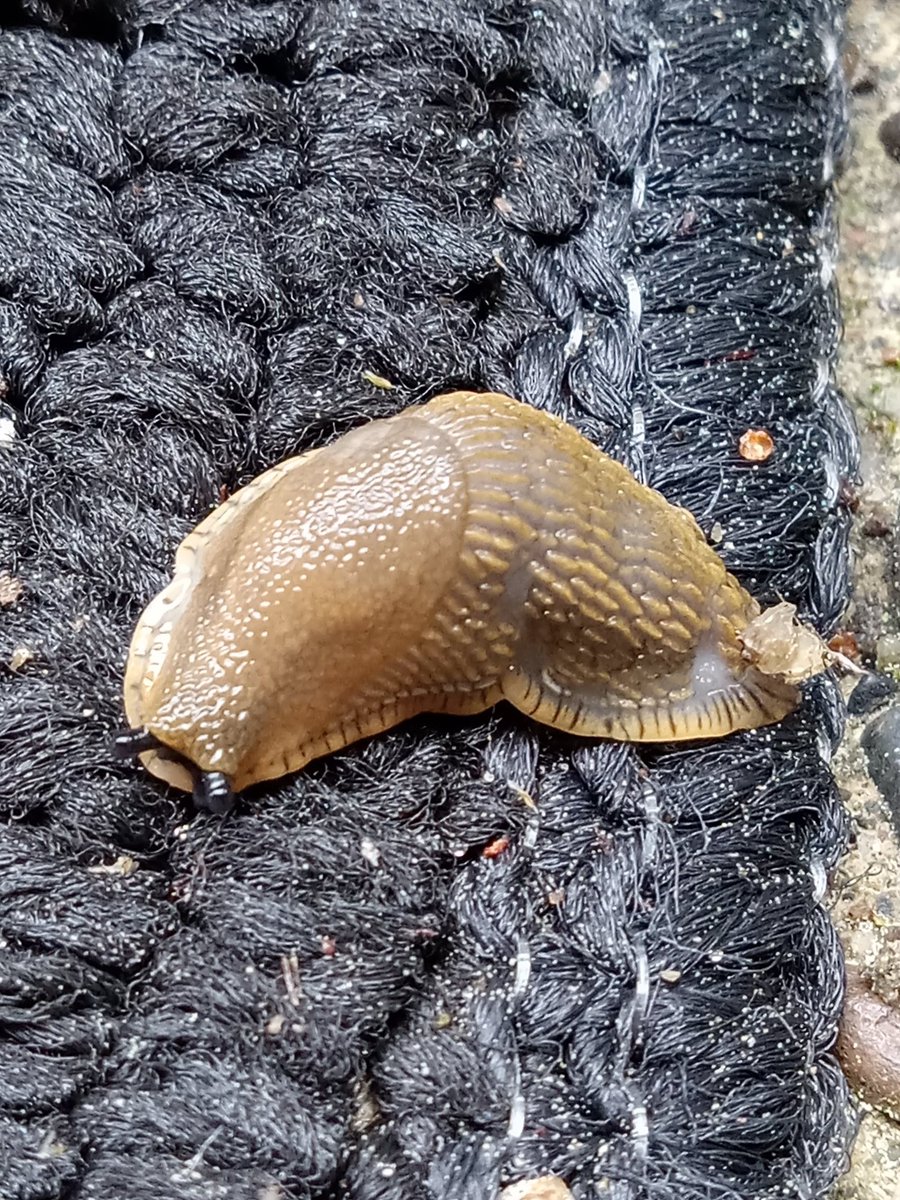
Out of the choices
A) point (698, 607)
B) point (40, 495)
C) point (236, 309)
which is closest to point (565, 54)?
point (236, 309)

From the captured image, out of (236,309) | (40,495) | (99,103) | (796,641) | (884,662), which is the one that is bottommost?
(884,662)

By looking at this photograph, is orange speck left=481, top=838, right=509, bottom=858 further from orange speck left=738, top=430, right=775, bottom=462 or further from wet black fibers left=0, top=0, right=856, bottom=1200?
orange speck left=738, top=430, right=775, bottom=462

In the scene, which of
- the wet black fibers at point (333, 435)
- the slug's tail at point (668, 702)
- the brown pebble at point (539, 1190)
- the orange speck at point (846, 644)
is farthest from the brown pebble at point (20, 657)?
the orange speck at point (846, 644)

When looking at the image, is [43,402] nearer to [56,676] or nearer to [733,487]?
[56,676]

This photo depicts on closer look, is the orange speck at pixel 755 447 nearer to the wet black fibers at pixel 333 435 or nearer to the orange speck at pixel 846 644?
the wet black fibers at pixel 333 435

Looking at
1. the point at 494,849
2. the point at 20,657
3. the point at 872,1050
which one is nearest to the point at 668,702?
the point at 494,849

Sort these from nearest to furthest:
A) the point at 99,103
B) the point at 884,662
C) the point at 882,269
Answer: the point at 99,103 < the point at 884,662 < the point at 882,269

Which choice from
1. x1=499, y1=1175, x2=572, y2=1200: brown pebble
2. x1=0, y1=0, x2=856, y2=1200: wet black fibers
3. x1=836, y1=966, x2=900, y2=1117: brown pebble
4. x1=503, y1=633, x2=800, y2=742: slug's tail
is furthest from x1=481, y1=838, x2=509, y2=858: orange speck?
x1=836, y1=966, x2=900, y2=1117: brown pebble
